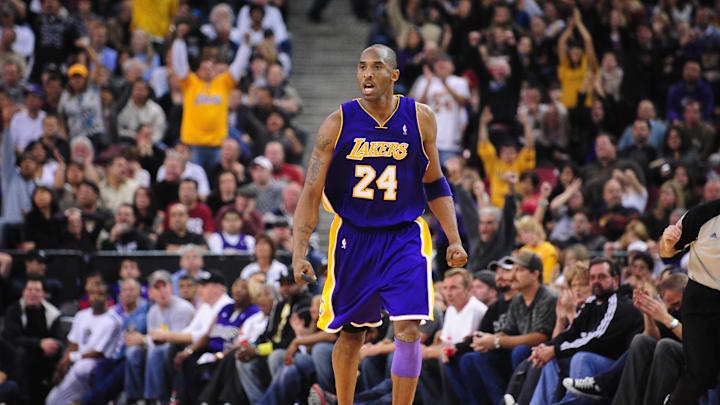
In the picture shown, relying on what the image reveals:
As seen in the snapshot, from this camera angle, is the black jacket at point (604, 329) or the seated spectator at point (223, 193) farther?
the seated spectator at point (223, 193)

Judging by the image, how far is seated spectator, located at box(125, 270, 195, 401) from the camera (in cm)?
1137

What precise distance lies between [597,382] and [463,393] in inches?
58.4

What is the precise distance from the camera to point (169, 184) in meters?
14.5

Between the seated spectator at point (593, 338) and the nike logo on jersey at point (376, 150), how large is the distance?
8.87 ft

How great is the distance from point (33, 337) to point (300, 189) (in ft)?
12.7

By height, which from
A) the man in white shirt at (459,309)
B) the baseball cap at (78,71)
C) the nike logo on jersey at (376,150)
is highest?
the baseball cap at (78,71)

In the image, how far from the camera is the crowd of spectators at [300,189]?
947 cm

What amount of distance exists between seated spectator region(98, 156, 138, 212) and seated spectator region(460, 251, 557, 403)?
653 cm

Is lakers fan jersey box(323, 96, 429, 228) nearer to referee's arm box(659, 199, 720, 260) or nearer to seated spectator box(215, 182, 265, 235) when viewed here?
referee's arm box(659, 199, 720, 260)

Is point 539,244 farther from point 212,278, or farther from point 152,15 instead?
point 152,15

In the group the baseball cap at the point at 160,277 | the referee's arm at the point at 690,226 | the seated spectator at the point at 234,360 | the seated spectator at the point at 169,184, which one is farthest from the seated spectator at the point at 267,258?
the referee's arm at the point at 690,226

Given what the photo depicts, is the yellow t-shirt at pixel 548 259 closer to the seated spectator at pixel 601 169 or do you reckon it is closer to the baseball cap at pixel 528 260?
the baseball cap at pixel 528 260

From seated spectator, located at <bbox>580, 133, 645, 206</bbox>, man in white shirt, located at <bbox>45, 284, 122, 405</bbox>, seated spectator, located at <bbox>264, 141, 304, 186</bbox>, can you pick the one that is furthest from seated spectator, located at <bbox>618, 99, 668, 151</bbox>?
man in white shirt, located at <bbox>45, 284, 122, 405</bbox>

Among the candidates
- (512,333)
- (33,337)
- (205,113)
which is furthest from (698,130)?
(33,337)
